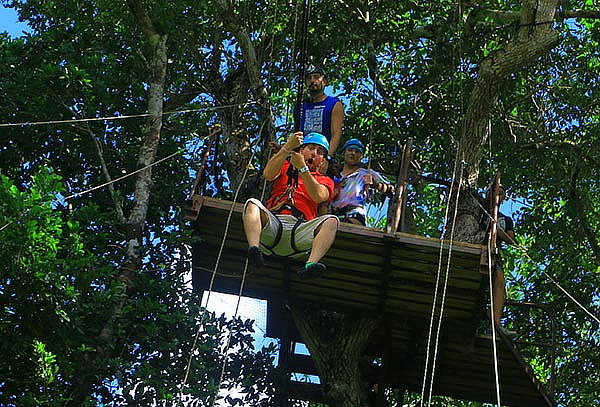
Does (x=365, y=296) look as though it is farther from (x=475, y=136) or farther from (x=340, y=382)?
(x=475, y=136)

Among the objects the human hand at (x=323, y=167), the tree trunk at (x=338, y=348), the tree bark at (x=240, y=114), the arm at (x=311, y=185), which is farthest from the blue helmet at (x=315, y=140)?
the tree bark at (x=240, y=114)

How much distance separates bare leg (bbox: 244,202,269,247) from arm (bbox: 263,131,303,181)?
357 millimetres

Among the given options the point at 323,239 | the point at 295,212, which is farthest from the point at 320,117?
the point at 323,239

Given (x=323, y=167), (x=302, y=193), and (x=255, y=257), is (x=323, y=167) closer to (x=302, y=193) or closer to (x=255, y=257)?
(x=302, y=193)

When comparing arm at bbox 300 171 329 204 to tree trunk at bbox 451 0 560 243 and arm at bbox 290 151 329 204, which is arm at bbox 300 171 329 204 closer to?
arm at bbox 290 151 329 204

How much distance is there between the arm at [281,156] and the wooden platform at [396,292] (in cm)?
78

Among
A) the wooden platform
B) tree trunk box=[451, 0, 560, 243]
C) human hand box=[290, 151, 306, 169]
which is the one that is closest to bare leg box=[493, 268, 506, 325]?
the wooden platform

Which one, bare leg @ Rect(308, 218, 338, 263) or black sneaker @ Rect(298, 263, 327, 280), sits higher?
bare leg @ Rect(308, 218, 338, 263)

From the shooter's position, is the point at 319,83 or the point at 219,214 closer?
the point at 219,214

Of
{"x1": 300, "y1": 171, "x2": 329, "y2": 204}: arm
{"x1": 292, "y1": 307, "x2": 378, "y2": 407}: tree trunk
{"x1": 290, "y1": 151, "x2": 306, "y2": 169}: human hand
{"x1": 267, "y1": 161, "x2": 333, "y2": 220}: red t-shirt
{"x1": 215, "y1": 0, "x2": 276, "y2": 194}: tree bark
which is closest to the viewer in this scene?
{"x1": 290, "y1": 151, "x2": 306, "y2": 169}: human hand

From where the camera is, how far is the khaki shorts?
794 centimetres

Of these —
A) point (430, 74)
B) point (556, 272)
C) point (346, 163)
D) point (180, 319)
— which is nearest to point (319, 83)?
point (346, 163)

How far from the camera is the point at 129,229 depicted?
32.0 feet

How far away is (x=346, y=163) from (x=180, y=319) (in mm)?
2081
